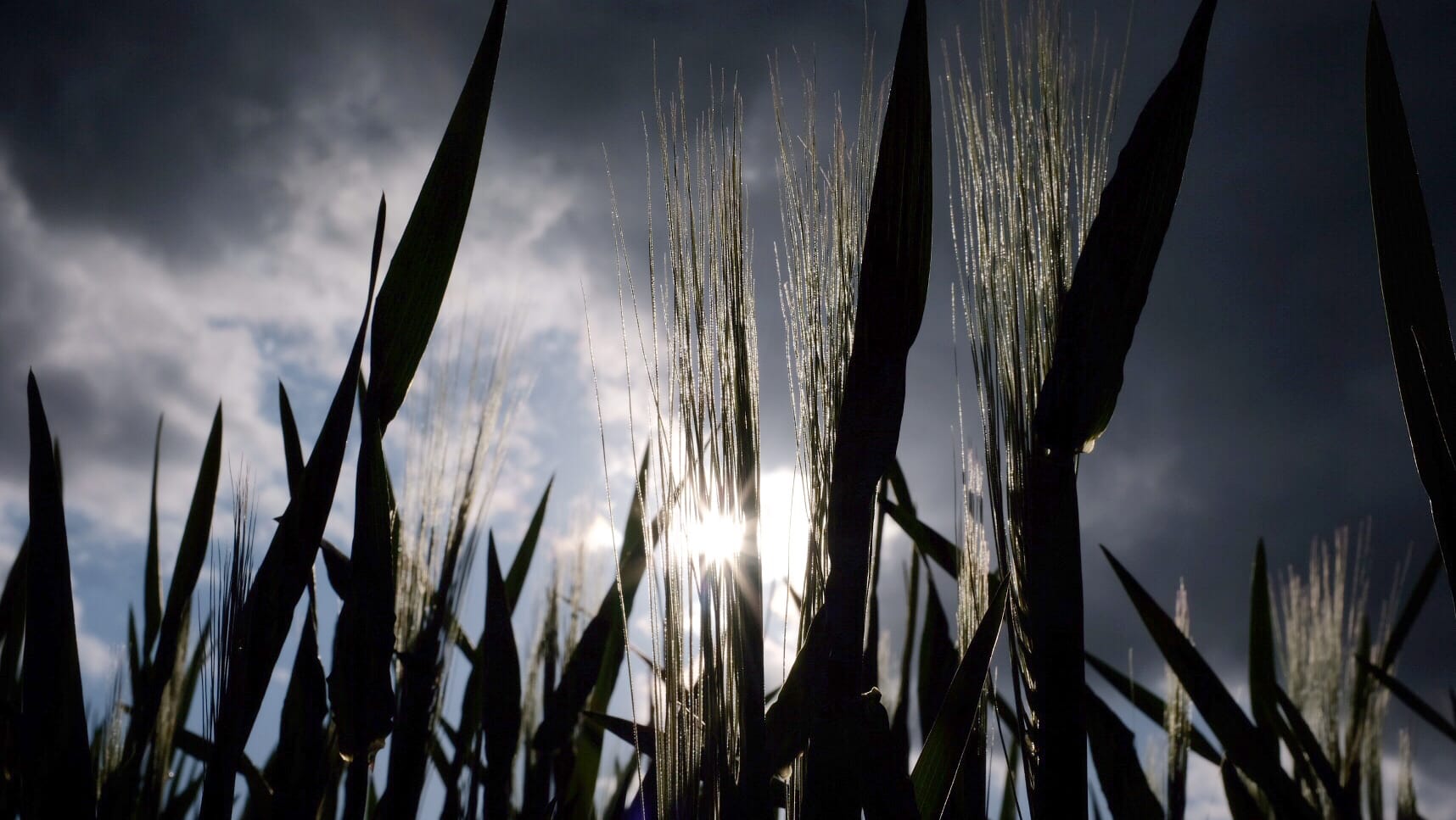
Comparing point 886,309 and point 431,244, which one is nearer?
point 886,309

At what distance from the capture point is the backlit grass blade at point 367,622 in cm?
81

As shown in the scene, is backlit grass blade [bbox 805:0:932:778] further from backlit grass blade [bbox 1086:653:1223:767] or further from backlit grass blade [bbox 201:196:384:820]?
backlit grass blade [bbox 1086:653:1223:767]

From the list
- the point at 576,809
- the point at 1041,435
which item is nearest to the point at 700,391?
the point at 1041,435

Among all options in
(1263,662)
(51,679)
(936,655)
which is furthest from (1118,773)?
(51,679)

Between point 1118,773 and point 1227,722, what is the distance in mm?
192

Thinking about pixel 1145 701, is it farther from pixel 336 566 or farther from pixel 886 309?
pixel 336 566

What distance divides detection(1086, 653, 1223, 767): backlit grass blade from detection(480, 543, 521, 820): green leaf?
901mm

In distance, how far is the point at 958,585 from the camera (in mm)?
881

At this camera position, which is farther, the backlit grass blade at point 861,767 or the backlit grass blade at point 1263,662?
the backlit grass blade at point 1263,662

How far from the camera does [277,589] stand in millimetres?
750

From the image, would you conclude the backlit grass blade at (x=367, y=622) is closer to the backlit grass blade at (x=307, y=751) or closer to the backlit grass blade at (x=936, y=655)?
the backlit grass blade at (x=307, y=751)

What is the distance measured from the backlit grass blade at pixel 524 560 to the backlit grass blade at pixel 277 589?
25.8 inches

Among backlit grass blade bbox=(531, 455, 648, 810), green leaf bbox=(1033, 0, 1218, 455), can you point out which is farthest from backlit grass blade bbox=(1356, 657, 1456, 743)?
backlit grass blade bbox=(531, 455, 648, 810)

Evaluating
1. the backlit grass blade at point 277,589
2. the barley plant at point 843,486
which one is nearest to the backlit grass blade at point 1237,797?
the barley plant at point 843,486
